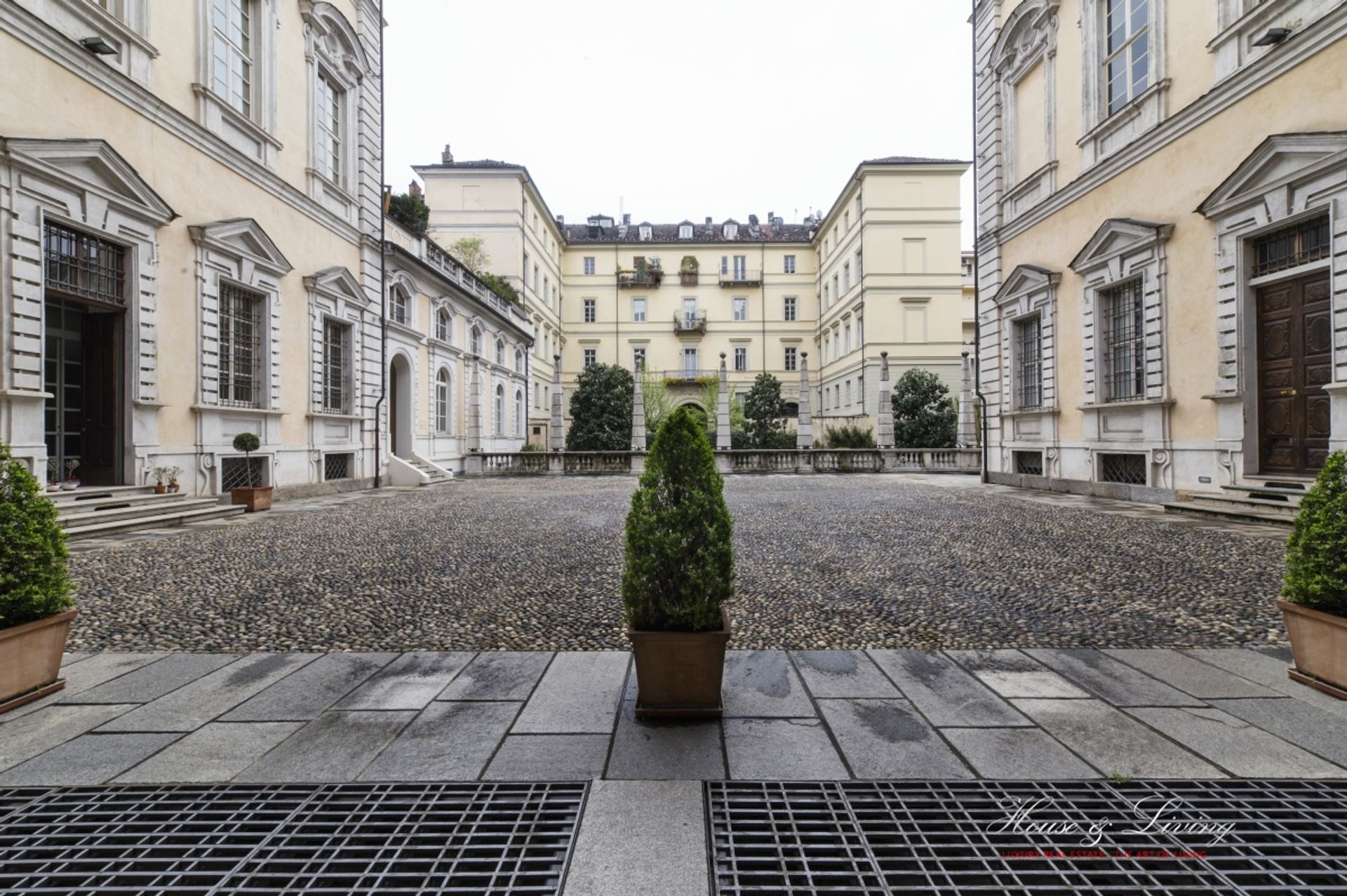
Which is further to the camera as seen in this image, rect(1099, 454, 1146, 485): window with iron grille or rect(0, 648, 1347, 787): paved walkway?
rect(1099, 454, 1146, 485): window with iron grille

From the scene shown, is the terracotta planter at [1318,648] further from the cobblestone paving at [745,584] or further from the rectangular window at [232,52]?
the rectangular window at [232,52]

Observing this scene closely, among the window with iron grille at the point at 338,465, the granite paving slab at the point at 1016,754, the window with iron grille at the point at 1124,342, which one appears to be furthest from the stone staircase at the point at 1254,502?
the window with iron grille at the point at 338,465

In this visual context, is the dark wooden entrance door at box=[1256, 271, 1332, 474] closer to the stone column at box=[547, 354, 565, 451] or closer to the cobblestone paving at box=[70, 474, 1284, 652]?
the cobblestone paving at box=[70, 474, 1284, 652]

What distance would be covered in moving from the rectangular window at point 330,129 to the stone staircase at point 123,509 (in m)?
8.97

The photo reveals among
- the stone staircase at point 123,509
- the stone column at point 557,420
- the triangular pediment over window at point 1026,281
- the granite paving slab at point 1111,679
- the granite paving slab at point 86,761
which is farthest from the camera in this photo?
the stone column at point 557,420

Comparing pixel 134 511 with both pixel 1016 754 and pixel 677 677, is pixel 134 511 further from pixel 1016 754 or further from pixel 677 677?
pixel 1016 754

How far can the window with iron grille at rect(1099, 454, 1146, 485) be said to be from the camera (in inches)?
456

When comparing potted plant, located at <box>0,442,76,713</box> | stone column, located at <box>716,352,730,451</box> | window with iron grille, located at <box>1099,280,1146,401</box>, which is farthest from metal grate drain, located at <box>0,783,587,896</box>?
stone column, located at <box>716,352,730,451</box>

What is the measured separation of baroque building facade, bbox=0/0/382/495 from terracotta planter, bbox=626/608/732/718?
9.34m

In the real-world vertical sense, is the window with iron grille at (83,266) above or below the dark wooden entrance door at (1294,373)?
above

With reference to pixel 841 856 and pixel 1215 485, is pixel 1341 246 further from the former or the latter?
pixel 841 856

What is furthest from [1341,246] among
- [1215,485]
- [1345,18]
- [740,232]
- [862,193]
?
[740,232]

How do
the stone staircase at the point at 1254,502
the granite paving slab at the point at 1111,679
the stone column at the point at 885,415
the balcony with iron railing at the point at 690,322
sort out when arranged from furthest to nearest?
the balcony with iron railing at the point at 690,322
the stone column at the point at 885,415
the stone staircase at the point at 1254,502
the granite paving slab at the point at 1111,679

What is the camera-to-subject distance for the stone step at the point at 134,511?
27.0ft
